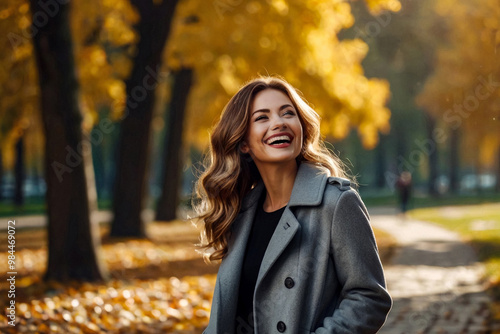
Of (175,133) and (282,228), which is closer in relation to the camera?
(282,228)

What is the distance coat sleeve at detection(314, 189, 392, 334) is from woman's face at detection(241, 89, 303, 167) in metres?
0.38

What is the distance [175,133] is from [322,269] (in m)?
18.3

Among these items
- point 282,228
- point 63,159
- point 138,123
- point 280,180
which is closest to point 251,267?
point 282,228

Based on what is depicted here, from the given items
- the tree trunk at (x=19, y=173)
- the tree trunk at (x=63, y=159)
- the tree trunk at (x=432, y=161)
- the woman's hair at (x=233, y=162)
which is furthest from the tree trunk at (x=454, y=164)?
the woman's hair at (x=233, y=162)

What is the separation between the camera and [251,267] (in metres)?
3.11

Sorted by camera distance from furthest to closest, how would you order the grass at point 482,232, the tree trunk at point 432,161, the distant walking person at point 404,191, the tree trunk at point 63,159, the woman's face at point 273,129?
the tree trunk at point 432,161
the distant walking person at point 404,191
the grass at point 482,232
the tree trunk at point 63,159
the woman's face at point 273,129

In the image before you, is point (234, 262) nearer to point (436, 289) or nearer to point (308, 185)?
point (308, 185)

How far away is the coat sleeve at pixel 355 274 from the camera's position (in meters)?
2.75

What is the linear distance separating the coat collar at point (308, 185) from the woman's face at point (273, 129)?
0.28 ft

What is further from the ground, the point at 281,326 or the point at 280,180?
the point at 280,180

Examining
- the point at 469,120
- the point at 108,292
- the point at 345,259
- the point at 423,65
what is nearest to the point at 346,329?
the point at 345,259

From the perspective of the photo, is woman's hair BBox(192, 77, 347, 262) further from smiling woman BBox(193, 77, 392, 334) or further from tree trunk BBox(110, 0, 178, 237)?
tree trunk BBox(110, 0, 178, 237)

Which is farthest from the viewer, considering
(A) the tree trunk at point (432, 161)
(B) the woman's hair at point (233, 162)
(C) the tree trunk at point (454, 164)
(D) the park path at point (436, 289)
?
(C) the tree trunk at point (454, 164)

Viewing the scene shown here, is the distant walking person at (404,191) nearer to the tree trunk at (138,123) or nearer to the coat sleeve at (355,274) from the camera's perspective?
the tree trunk at (138,123)
